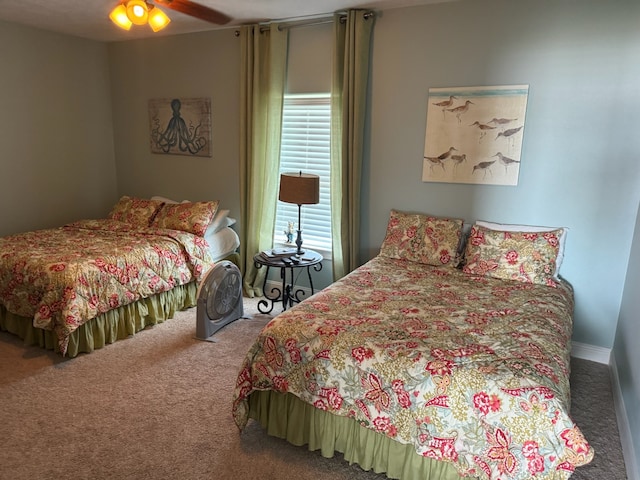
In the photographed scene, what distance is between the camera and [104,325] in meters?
3.15

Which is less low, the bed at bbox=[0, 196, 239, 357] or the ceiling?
the ceiling

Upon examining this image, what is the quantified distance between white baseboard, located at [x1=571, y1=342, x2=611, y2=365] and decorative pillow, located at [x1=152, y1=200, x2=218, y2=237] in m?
3.18

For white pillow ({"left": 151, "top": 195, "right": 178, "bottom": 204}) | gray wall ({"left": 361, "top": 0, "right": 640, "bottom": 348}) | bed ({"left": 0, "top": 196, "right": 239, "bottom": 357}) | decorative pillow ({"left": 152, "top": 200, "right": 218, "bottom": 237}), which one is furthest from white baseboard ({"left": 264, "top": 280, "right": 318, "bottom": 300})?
gray wall ({"left": 361, "top": 0, "right": 640, "bottom": 348})

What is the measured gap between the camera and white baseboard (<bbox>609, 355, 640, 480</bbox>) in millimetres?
1982

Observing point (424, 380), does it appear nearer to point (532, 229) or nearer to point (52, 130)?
point (532, 229)

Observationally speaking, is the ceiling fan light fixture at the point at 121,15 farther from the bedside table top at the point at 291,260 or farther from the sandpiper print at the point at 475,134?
the sandpiper print at the point at 475,134

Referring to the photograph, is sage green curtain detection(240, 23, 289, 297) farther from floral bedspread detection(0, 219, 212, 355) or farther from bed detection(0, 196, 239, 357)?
floral bedspread detection(0, 219, 212, 355)

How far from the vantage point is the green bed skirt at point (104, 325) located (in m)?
3.03

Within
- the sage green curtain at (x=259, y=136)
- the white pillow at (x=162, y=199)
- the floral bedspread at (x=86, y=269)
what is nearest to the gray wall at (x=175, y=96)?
the white pillow at (x=162, y=199)

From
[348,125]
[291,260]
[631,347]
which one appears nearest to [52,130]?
[291,260]

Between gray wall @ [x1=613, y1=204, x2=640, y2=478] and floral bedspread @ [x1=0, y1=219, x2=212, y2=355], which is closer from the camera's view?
gray wall @ [x1=613, y1=204, x2=640, y2=478]

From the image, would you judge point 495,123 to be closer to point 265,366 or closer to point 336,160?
point 336,160

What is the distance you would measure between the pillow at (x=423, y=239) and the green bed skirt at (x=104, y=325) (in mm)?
1879

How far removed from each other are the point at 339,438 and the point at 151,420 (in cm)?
108
